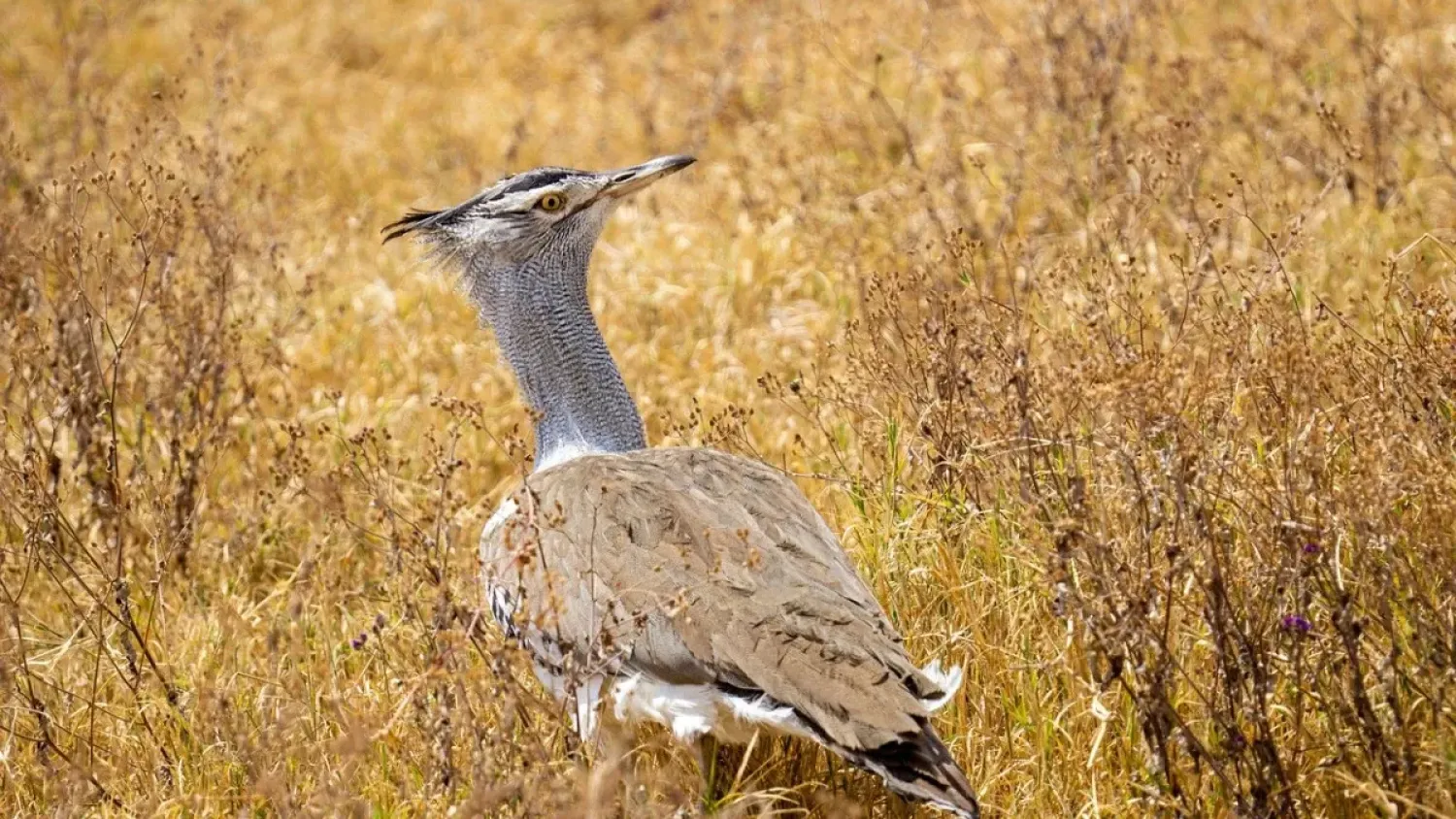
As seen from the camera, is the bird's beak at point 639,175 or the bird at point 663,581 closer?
the bird at point 663,581

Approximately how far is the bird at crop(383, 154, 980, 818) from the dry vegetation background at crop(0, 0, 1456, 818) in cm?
14

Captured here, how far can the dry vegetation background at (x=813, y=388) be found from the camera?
2.88 m

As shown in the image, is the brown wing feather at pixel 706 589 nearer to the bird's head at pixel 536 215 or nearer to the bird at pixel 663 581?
the bird at pixel 663 581

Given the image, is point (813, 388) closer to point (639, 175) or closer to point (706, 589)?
Result: point (639, 175)

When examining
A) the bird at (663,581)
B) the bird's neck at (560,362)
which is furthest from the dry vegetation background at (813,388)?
the bird's neck at (560,362)

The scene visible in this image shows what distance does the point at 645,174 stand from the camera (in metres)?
3.97

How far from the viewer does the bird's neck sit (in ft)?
12.5

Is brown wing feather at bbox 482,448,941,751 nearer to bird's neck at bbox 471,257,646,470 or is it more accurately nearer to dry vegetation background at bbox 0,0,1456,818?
dry vegetation background at bbox 0,0,1456,818

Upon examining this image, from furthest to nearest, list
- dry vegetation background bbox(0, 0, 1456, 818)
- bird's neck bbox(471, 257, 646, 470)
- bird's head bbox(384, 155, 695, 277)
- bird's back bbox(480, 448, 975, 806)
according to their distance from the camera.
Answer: bird's head bbox(384, 155, 695, 277)
bird's neck bbox(471, 257, 646, 470)
dry vegetation background bbox(0, 0, 1456, 818)
bird's back bbox(480, 448, 975, 806)

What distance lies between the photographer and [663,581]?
3.05 meters

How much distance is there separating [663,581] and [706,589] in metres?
0.11

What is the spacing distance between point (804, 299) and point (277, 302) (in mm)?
1587

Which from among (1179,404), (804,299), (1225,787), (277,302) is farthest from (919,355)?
(277,302)

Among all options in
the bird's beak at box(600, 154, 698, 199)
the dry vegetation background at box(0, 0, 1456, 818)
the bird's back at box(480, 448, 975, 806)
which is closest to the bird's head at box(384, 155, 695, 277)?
the bird's beak at box(600, 154, 698, 199)
